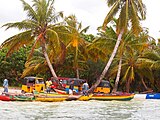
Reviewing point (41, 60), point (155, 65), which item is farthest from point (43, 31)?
point (155, 65)

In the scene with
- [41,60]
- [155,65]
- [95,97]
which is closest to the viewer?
[95,97]

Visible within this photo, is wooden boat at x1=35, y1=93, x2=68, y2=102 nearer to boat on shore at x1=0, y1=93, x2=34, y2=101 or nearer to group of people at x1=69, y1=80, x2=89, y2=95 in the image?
boat on shore at x1=0, y1=93, x2=34, y2=101

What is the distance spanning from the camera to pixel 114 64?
4666cm

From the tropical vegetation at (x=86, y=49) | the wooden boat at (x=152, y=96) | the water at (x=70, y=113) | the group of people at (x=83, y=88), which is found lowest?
the water at (x=70, y=113)

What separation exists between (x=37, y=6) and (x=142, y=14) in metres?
10.3

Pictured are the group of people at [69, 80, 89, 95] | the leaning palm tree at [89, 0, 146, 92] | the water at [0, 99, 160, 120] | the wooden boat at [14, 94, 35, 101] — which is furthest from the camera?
the leaning palm tree at [89, 0, 146, 92]

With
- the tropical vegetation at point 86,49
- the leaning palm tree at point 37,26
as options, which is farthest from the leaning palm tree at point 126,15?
the leaning palm tree at point 37,26

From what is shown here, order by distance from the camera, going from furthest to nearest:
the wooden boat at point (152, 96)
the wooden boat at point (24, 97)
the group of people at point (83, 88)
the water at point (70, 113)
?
the wooden boat at point (152, 96)
the group of people at point (83, 88)
the wooden boat at point (24, 97)
the water at point (70, 113)

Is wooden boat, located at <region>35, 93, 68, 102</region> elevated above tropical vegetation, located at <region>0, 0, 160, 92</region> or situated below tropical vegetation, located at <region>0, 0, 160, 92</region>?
below

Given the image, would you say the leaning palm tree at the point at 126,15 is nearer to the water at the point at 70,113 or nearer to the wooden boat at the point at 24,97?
the wooden boat at the point at 24,97

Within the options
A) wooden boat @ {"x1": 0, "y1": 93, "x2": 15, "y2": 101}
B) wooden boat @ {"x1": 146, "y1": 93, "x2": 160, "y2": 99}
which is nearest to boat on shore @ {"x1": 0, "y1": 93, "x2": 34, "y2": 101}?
wooden boat @ {"x1": 0, "y1": 93, "x2": 15, "y2": 101}

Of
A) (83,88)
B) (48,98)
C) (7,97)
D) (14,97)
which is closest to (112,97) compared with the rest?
(83,88)

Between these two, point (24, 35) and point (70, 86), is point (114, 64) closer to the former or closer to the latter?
point (70, 86)

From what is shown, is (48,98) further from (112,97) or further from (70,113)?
(70,113)
